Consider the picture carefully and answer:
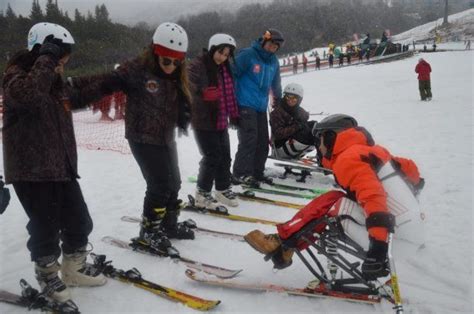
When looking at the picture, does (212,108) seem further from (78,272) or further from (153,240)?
(78,272)

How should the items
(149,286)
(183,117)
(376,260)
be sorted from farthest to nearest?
1. (183,117)
2. (149,286)
3. (376,260)

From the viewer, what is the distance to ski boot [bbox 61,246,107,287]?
10.7 ft

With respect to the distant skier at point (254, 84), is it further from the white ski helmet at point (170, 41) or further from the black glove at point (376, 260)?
the black glove at point (376, 260)

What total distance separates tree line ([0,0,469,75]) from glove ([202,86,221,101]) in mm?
57772

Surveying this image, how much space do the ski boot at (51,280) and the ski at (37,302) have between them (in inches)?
1.4

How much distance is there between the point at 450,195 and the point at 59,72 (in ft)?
15.1

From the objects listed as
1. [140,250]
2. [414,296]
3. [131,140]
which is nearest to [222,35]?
[131,140]

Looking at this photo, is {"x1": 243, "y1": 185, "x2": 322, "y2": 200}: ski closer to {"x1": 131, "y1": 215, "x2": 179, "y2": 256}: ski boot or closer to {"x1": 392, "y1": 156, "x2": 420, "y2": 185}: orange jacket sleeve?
{"x1": 131, "y1": 215, "x2": 179, "y2": 256}: ski boot

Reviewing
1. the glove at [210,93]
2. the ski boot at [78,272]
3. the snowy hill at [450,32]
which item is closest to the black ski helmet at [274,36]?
the glove at [210,93]

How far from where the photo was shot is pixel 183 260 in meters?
3.70

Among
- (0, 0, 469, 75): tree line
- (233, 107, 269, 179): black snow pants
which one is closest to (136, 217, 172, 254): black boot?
(233, 107, 269, 179): black snow pants

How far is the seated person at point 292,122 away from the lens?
6277 millimetres

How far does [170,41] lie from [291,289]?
210 cm

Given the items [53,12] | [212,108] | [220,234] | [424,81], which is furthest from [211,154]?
[53,12]
